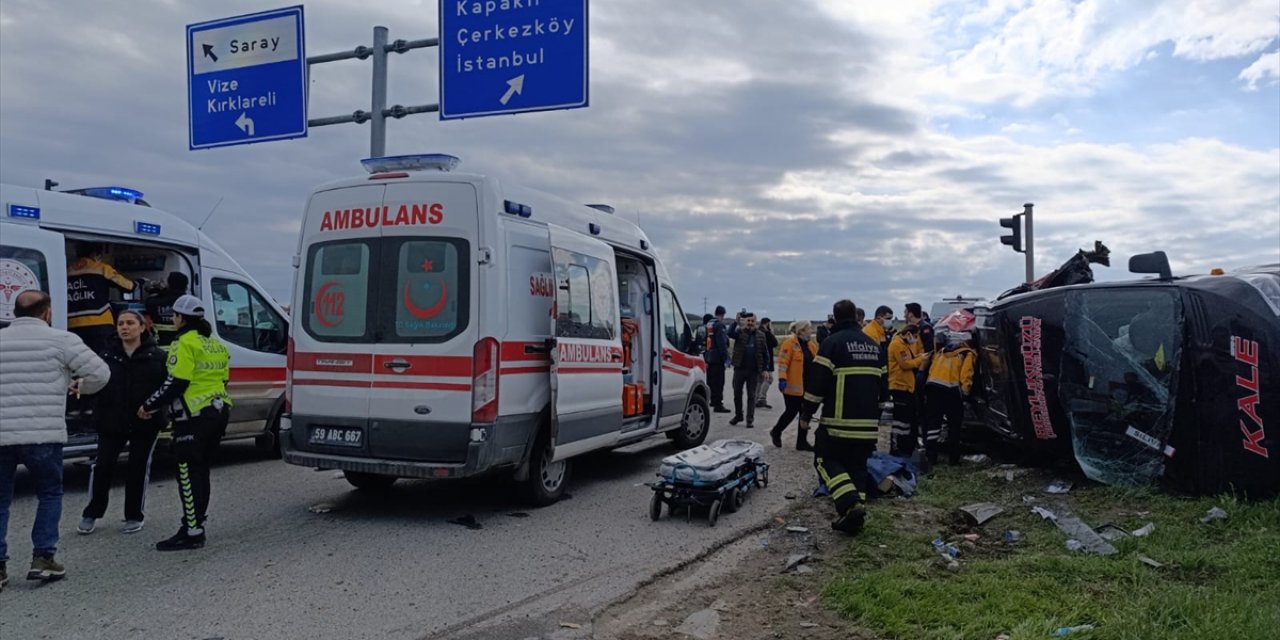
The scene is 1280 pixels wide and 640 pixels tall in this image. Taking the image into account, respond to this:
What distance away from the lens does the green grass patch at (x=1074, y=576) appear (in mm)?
4332

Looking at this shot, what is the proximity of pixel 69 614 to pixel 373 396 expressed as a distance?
8.53 ft

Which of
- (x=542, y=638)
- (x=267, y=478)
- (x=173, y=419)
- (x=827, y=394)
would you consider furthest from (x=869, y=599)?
(x=267, y=478)

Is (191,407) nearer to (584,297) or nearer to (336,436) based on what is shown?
(336,436)

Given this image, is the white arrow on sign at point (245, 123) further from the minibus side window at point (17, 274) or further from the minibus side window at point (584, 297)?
the minibus side window at point (584, 297)

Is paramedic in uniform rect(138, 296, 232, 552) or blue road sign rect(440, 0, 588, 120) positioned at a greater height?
blue road sign rect(440, 0, 588, 120)

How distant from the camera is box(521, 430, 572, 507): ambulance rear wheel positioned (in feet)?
25.0

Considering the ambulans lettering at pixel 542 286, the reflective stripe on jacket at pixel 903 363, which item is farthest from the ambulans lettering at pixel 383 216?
the reflective stripe on jacket at pixel 903 363

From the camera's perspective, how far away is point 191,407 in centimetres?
639

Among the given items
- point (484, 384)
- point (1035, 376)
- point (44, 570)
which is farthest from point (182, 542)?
point (1035, 376)

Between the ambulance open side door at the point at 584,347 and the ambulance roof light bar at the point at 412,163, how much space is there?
3.31 feet

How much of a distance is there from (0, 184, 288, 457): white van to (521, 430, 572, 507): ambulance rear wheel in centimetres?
393

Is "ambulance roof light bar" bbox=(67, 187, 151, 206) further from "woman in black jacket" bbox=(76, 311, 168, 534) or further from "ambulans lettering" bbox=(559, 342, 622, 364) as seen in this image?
"ambulans lettering" bbox=(559, 342, 622, 364)

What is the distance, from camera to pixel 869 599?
4.88 meters

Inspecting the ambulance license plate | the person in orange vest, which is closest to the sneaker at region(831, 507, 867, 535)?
the ambulance license plate
